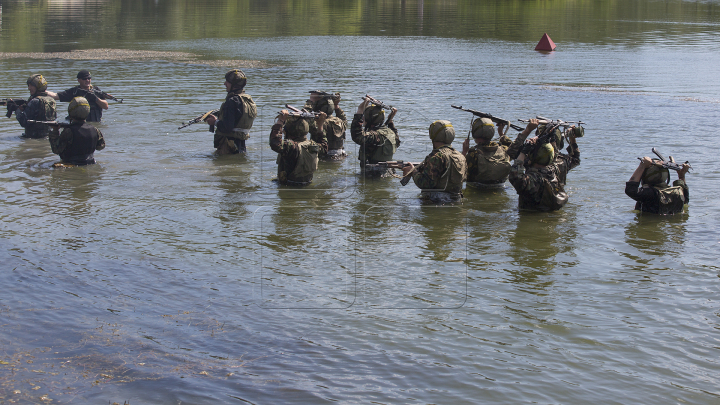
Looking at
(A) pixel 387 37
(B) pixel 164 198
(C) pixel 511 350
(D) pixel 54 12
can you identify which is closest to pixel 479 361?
(C) pixel 511 350

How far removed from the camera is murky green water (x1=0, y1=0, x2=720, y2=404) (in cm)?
617

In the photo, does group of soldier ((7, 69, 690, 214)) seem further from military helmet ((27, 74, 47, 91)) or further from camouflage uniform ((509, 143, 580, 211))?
military helmet ((27, 74, 47, 91))

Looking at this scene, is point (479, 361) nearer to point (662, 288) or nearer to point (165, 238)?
point (662, 288)

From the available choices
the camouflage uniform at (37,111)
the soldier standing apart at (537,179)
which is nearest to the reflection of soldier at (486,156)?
the soldier standing apart at (537,179)

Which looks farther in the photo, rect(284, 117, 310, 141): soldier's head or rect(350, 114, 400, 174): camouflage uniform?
rect(350, 114, 400, 174): camouflage uniform

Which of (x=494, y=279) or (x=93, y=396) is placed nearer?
(x=93, y=396)

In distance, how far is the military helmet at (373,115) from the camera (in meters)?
13.1

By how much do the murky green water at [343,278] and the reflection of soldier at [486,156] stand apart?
0.37 metres

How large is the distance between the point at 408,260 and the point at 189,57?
84.4 ft

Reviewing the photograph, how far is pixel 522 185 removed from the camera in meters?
10.7

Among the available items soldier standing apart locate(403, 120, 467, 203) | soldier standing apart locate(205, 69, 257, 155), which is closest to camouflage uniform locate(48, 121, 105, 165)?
soldier standing apart locate(205, 69, 257, 155)

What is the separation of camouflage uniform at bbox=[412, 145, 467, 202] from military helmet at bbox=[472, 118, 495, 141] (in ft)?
3.58

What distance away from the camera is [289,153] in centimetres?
1203

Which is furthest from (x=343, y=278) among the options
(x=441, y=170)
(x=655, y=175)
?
(x=655, y=175)
